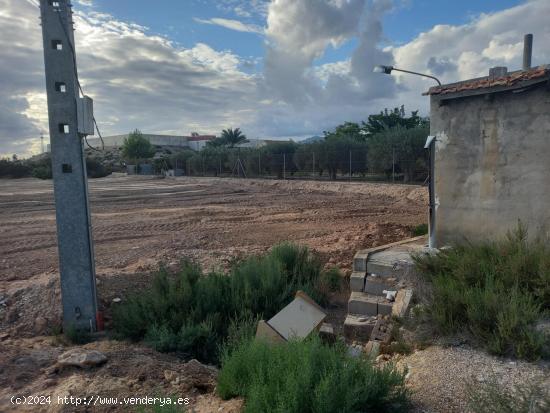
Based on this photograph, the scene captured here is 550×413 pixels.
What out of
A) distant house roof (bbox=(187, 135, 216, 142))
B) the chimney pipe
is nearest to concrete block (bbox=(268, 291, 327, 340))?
the chimney pipe

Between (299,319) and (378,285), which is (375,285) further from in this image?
(299,319)

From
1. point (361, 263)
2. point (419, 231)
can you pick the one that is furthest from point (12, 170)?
point (361, 263)

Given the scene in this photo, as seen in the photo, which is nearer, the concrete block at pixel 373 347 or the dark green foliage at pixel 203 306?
the concrete block at pixel 373 347

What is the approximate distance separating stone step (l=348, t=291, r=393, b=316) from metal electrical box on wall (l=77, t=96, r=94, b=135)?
174 inches

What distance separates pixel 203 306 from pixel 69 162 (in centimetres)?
262

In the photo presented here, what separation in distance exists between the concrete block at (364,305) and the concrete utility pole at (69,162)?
3682 mm

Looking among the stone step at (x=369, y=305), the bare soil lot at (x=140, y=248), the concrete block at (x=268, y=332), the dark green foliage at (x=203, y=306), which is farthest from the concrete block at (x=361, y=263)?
the concrete block at (x=268, y=332)

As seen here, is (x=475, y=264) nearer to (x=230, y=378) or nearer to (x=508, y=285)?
(x=508, y=285)

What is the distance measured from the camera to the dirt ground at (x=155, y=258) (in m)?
3.62

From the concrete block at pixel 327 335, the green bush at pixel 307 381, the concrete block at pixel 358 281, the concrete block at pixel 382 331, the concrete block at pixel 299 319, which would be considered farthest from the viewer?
the concrete block at pixel 358 281

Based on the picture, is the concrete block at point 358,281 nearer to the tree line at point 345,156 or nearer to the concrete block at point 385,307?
the concrete block at point 385,307

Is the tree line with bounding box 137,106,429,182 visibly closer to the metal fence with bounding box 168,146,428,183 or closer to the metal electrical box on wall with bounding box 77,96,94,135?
the metal fence with bounding box 168,146,428,183

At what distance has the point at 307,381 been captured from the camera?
2.84m

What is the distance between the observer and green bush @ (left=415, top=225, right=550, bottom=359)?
12.7ft
